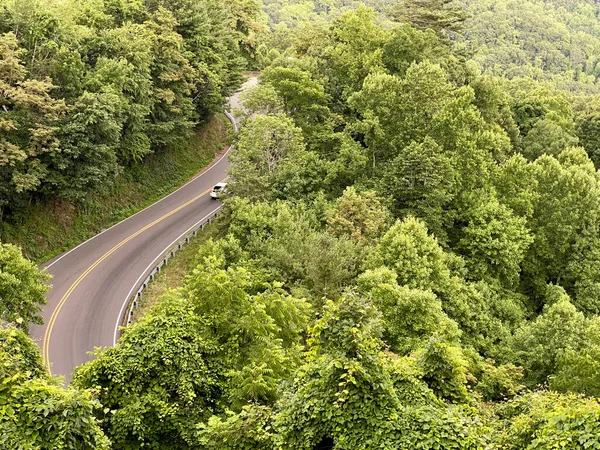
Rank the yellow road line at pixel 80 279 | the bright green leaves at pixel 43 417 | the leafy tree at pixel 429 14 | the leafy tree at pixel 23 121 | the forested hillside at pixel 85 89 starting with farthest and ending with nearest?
the leafy tree at pixel 429 14 → the forested hillside at pixel 85 89 → the leafy tree at pixel 23 121 → the yellow road line at pixel 80 279 → the bright green leaves at pixel 43 417

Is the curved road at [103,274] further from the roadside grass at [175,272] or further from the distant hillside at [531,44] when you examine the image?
the distant hillside at [531,44]

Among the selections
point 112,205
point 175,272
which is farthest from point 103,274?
point 112,205

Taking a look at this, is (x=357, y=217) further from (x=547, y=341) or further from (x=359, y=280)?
(x=547, y=341)

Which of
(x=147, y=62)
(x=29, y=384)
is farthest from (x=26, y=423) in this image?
(x=147, y=62)

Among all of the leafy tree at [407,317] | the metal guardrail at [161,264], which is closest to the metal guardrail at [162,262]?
the metal guardrail at [161,264]

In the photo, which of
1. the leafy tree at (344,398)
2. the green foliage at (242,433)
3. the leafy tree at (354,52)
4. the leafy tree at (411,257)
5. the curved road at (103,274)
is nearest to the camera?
the leafy tree at (344,398)
